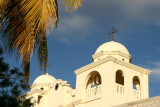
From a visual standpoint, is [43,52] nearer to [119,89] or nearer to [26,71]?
[26,71]

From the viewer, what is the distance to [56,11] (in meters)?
5.63

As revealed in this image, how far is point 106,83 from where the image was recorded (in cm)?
1764

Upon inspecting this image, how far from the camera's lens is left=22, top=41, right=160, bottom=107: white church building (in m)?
17.6

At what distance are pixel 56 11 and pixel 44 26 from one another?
527 millimetres

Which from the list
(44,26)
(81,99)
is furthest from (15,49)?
(81,99)

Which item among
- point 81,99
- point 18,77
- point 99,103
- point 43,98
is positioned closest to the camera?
point 18,77

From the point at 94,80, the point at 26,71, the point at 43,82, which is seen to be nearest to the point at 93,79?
the point at 94,80

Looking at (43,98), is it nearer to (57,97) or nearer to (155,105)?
(57,97)

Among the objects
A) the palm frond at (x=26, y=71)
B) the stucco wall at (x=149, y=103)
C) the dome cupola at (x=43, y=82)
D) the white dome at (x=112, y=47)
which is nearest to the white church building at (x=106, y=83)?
the white dome at (x=112, y=47)

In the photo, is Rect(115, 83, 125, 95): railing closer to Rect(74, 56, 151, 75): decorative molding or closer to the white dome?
Rect(74, 56, 151, 75): decorative molding

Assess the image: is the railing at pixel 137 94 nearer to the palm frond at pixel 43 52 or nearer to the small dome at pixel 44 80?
the small dome at pixel 44 80

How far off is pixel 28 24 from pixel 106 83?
12673 millimetres

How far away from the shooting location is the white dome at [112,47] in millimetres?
19575

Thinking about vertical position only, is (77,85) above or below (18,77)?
above
